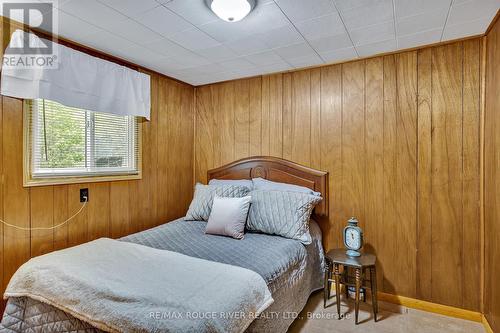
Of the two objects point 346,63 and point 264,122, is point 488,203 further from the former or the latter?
point 264,122

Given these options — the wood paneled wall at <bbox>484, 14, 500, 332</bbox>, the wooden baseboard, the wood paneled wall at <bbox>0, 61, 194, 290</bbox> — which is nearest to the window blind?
the wood paneled wall at <bbox>0, 61, 194, 290</bbox>

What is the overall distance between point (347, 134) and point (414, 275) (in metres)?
1.43

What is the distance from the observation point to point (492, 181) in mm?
2002

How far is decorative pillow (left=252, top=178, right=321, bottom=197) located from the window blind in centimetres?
131

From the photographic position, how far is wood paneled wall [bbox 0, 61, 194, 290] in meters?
2.03

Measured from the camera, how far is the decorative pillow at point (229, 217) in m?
2.40

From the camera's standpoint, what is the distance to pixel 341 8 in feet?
6.00

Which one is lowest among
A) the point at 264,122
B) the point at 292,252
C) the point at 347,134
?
the point at 292,252

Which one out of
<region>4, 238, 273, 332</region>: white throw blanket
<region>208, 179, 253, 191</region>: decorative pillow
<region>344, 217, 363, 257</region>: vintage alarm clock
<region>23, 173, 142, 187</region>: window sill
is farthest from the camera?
<region>208, 179, 253, 191</region>: decorative pillow

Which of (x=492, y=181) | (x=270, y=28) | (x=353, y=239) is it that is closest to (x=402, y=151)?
(x=492, y=181)

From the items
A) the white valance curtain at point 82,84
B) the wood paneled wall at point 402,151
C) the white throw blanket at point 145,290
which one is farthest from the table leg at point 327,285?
the white valance curtain at point 82,84

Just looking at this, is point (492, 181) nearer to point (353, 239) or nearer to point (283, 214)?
point (353, 239)

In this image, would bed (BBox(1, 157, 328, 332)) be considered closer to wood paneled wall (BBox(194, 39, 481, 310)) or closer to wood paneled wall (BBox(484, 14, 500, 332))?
wood paneled wall (BBox(194, 39, 481, 310))

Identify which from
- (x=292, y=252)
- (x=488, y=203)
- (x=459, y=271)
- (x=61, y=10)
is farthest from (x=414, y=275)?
(x=61, y=10)
